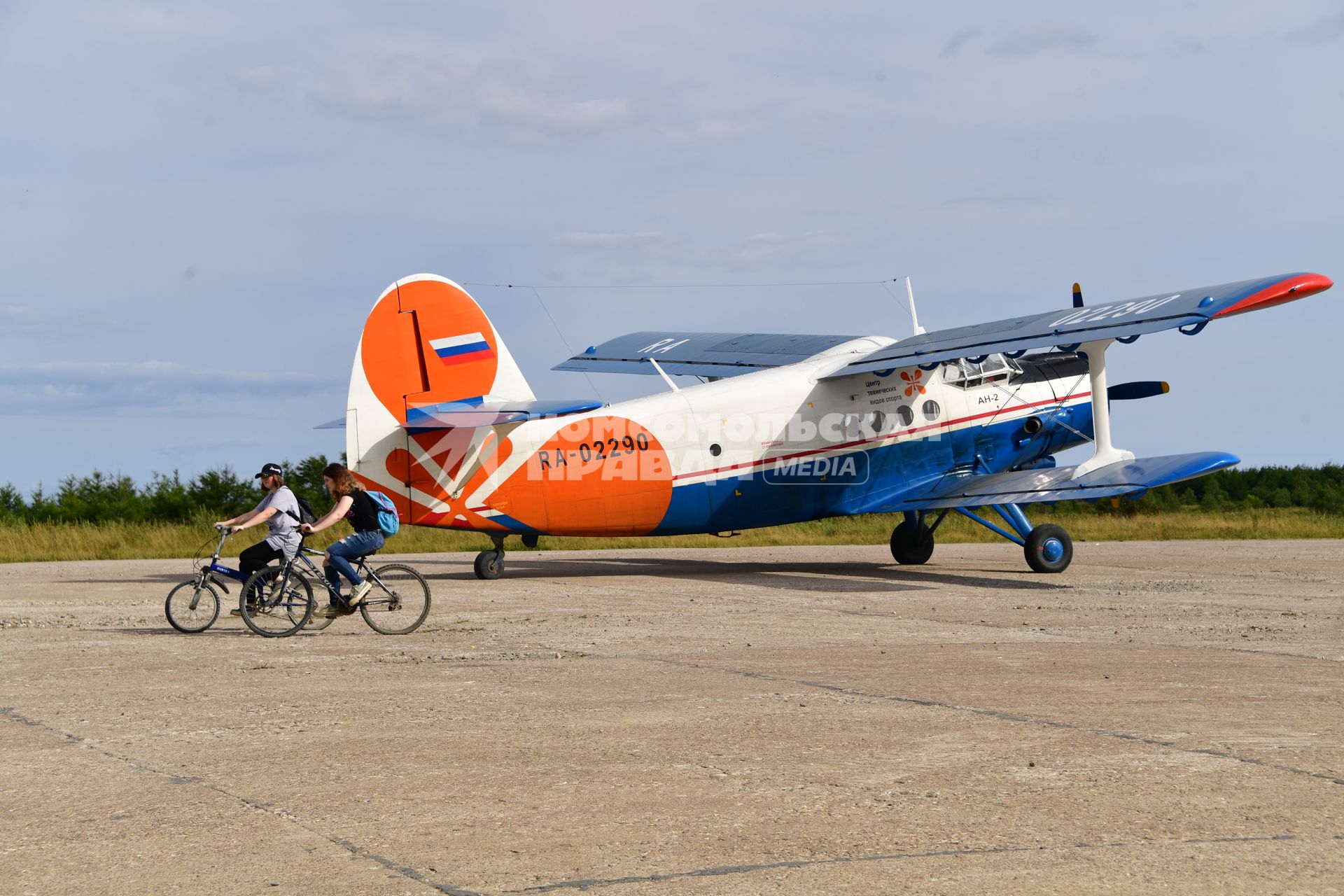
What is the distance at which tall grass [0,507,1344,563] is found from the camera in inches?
1184

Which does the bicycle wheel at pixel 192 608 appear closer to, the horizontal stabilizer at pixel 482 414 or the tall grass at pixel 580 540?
the horizontal stabilizer at pixel 482 414

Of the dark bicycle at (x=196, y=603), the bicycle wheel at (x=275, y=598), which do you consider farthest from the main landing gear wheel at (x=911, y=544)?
the dark bicycle at (x=196, y=603)

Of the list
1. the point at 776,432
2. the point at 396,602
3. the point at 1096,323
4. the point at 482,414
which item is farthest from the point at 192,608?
the point at 1096,323

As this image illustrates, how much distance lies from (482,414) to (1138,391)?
1195 cm

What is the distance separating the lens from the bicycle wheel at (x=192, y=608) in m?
13.7

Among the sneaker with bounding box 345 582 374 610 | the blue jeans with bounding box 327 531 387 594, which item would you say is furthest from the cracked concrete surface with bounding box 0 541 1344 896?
the blue jeans with bounding box 327 531 387 594

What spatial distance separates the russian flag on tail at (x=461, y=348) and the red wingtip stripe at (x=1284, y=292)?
1010 cm

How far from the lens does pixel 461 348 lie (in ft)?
62.7

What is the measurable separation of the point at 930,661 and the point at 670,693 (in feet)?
9.28

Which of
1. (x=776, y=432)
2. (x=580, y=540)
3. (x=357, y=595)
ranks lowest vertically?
(x=357, y=595)

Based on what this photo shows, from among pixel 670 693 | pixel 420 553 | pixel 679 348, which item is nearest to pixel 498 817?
pixel 670 693

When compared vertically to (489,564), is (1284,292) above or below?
above

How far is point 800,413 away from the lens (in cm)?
2092

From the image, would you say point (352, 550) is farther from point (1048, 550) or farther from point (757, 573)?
point (1048, 550)
